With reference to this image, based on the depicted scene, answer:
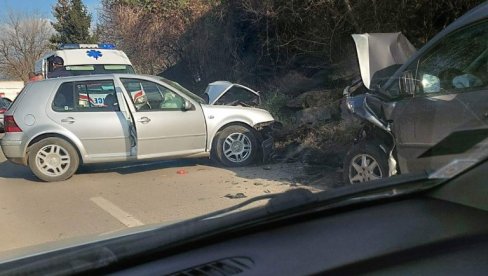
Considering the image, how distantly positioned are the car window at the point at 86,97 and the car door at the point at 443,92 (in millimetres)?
4834

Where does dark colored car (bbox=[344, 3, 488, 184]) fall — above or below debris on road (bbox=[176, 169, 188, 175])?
above

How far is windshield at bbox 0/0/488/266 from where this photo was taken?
484 centimetres

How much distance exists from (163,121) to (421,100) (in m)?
4.53

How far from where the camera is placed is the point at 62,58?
15.4 metres

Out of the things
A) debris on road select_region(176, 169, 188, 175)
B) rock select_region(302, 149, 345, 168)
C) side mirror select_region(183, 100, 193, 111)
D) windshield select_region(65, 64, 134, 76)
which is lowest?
debris on road select_region(176, 169, 188, 175)

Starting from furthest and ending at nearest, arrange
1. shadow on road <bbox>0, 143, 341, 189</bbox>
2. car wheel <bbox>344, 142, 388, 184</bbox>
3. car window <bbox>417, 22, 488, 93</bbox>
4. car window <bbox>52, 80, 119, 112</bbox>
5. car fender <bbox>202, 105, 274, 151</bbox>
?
car fender <bbox>202, 105, 274, 151</bbox>
car window <bbox>52, 80, 119, 112</bbox>
shadow on road <bbox>0, 143, 341, 189</bbox>
car wheel <bbox>344, 142, 388, 184</bbox>
car window <bbox>417, 22, 488, 93</bbox>

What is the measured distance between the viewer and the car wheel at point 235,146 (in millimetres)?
9156

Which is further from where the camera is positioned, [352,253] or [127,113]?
[127,113]

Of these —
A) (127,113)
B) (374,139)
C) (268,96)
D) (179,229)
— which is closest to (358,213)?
(179,229)

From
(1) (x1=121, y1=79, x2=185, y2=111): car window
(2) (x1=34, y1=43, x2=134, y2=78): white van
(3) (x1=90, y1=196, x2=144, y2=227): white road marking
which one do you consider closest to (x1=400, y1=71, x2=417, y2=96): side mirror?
(3) (x1=90, y1=196, x2=144, y2=227): white road marking

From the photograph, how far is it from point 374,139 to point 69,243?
422cm

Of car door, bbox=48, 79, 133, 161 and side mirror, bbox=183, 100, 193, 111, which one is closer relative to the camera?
car door, bbox=48, 79, 133, 161

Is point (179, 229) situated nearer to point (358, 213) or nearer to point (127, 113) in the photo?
point (358, 213)

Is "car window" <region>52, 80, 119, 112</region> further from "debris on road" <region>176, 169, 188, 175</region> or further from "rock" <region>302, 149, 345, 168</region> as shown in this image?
"rock" <region>302, 149, 345, 168</region>
